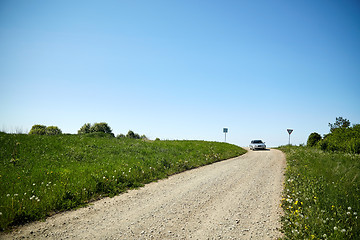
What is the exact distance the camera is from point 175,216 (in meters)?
6.26

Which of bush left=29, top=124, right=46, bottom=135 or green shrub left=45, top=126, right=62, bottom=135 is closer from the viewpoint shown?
bush left=29, top=124, right=46, bottom=135

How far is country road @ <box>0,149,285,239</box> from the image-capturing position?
5.22 metres

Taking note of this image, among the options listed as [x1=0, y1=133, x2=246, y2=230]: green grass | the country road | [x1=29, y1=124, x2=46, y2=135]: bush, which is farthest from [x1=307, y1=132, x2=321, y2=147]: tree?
[x1=29, y1=124, x2=46, y2=135]: bush

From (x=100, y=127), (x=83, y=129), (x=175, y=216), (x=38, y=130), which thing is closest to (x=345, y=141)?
(x=175, y=216)

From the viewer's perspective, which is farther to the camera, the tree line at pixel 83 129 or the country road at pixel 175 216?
the tree line at pixel 83 129

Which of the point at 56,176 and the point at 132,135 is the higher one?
the point at 132,135

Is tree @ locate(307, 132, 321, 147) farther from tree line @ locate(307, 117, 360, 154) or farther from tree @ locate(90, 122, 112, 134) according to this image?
tree @ locate(90, 122, 112, 134)

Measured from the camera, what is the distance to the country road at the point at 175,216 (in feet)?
17.1

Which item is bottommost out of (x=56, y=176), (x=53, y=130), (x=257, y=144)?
(x=56, y=176)

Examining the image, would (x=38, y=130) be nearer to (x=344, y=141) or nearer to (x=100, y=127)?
(x=100, y=127)

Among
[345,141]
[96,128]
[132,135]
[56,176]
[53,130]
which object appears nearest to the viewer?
[56,176]

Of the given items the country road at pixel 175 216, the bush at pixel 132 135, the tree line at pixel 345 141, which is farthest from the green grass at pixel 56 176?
the bush at pixel 132 135

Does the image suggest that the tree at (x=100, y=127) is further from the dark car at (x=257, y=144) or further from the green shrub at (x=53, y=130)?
the dark car at (x=257, y=144)

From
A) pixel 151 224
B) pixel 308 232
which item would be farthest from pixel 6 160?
pixel 308 232
